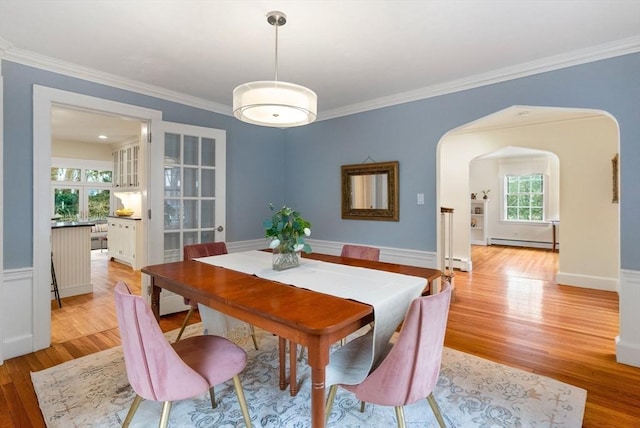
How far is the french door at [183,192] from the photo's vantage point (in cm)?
334

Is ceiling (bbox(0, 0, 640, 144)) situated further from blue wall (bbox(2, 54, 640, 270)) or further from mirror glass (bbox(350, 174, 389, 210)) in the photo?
mirror glass (bbox(350, 174, 389, 210))

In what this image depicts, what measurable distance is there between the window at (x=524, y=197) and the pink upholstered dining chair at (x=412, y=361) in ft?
28.5

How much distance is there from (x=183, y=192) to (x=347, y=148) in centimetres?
205

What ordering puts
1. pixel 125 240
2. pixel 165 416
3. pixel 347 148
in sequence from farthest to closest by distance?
pixel 125 240
pixel 347 148
pixel 165 416

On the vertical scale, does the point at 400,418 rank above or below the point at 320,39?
below

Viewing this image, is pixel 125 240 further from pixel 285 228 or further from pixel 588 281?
pixel 588 281

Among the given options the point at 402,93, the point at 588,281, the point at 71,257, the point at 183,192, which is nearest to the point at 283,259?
the point at 183,192

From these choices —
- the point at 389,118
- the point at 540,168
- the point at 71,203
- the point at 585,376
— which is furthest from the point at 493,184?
the point at 71,203

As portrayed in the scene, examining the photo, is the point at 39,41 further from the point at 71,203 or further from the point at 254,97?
the point at 71,203

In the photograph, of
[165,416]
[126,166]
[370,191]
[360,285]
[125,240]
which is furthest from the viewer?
[126,166]

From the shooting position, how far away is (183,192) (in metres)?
3.57

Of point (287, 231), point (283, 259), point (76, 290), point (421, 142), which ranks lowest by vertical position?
point (76, 290)

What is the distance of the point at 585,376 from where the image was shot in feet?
7.38

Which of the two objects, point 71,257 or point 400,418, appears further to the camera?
point 71,257
